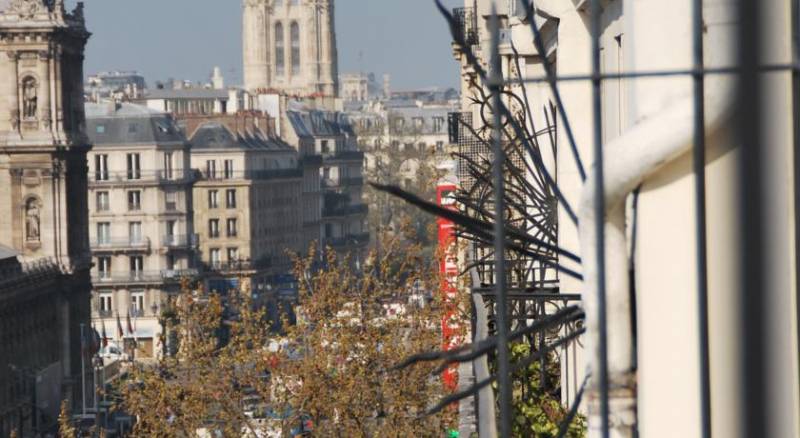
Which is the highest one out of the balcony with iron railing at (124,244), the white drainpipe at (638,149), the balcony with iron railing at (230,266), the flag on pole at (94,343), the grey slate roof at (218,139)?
the grey slate roof at (218,139)

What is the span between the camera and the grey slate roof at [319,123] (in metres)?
154

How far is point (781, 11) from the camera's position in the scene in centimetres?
547

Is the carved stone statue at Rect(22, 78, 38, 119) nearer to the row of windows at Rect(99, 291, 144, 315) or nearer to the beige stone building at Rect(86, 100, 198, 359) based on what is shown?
the row of windows at Rect(99, 291, 144, 315)

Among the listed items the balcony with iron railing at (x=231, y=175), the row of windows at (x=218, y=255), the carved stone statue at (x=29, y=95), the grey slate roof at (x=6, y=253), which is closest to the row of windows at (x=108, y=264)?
the row of windows at (x=218, y=255)

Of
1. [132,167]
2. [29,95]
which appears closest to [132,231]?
[132,167]

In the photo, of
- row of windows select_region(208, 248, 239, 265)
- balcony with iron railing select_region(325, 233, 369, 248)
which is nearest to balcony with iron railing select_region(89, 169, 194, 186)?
row of windows select_region(208, 248, 239, 265)

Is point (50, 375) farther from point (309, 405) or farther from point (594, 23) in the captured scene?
point (594, 23)

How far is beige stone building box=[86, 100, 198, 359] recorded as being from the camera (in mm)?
119000

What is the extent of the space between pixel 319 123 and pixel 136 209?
152 feet

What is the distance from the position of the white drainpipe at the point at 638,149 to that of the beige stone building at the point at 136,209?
112m

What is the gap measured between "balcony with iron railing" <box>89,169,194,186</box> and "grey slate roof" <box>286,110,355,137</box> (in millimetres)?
30628

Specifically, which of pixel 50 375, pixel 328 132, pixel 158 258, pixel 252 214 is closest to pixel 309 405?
pixel 50 375

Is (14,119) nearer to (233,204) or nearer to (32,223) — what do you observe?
(32,223)

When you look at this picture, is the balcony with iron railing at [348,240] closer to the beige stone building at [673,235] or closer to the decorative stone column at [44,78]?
the decorative stone column at [44,78]
